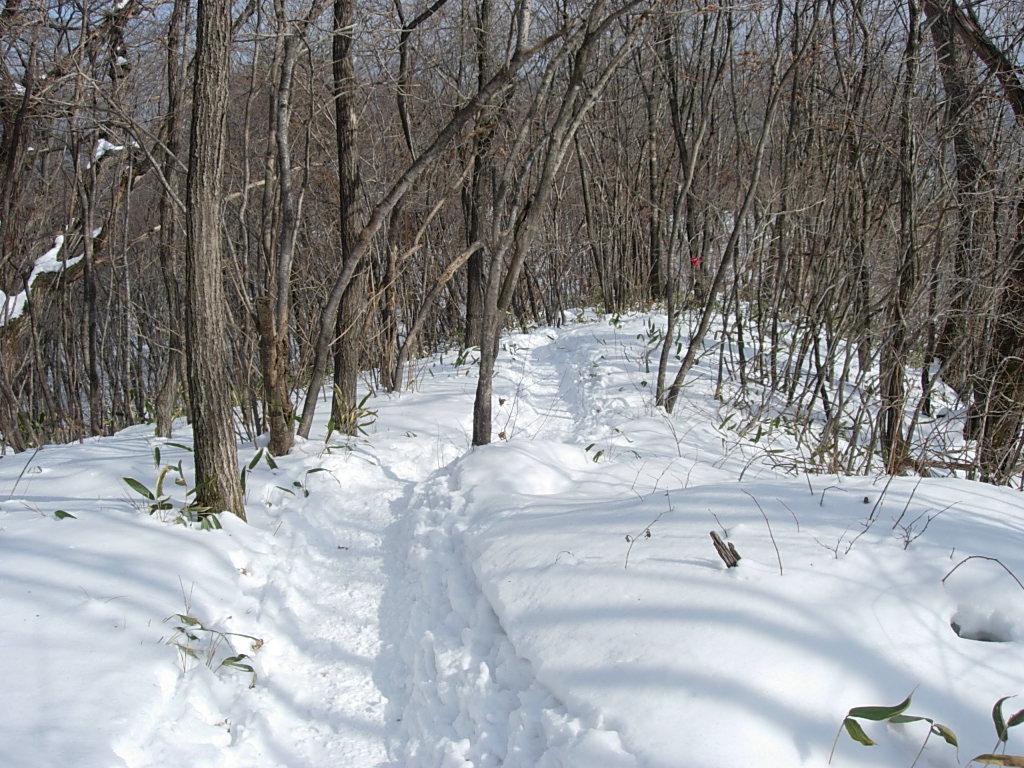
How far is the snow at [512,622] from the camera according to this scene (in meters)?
1.88

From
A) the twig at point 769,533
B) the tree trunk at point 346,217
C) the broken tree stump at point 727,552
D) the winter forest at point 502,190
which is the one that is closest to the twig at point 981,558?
the twig at point 769,533

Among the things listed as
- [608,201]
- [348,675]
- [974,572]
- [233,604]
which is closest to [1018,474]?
[974,572]

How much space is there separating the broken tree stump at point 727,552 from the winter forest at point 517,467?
0.04 ft

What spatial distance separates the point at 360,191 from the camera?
5.87 metres

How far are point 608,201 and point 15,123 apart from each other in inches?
351

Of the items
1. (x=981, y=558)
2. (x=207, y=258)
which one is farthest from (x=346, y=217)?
(x=981, y=558)

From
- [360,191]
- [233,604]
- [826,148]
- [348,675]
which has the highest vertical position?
[826,148]

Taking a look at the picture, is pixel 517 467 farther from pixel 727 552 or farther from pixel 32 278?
pixel 32 278

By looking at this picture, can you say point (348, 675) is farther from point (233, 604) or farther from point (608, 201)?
point (608, 201)

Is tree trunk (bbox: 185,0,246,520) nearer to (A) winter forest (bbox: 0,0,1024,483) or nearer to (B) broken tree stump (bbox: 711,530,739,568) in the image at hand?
(A) winter forest (bbox: 0,0,1024,483)

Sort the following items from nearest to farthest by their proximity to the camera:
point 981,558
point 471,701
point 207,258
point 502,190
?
point 981,558
point 471,701
point 207,258
point 502,190

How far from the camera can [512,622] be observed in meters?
2.58

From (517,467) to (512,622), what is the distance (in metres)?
1.63

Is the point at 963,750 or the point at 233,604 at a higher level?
the point at 963,750
